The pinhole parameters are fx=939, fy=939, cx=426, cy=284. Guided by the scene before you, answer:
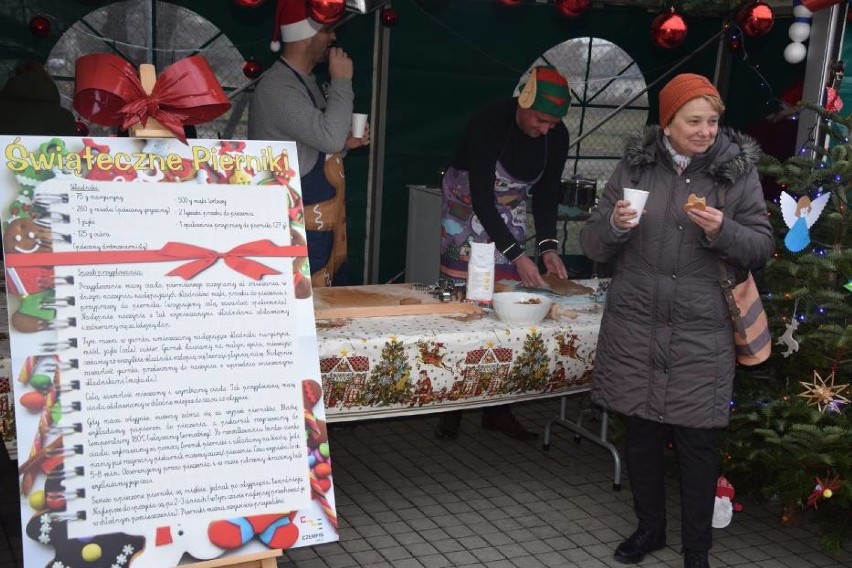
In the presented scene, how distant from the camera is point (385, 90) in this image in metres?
6.31

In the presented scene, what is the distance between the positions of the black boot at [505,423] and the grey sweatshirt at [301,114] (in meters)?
1.64

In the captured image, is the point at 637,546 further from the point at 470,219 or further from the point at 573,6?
the point at 573,6

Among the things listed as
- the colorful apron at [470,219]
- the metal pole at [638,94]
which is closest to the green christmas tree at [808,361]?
the colorful apron at [470,219]

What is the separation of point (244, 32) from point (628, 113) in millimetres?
3025

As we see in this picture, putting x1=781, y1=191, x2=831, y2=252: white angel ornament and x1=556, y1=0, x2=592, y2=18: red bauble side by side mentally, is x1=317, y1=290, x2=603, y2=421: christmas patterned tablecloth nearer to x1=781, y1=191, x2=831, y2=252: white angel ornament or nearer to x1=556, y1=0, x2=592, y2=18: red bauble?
x1=781, y1=191, x2=831, y2=252: white angel ornament

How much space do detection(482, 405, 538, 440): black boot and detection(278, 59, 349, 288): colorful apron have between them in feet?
3.86

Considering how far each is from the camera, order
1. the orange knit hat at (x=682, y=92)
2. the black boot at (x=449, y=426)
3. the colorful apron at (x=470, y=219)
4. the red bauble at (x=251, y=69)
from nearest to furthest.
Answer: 1. the orange knit hat at (x=682, y=92)
2. the colorful apron at (x=470, y=219)
3. the black boot at (x=449, y=426)
4. the red bauble at (x=251, y=69)

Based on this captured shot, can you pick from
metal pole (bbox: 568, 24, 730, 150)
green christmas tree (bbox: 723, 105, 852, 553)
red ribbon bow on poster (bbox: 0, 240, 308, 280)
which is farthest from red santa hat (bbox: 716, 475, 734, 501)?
metal pole (bbox: 568, 24, 730, 150)

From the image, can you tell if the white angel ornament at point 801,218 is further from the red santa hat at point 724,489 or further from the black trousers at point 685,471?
the red santa hat at point 724,489

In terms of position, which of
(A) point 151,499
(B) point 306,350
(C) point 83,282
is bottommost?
(A) point 151,499

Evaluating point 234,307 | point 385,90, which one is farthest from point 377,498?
point 385,90

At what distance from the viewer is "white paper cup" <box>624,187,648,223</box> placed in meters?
2.84

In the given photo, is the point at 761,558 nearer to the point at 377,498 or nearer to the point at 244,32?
the point at 377,498

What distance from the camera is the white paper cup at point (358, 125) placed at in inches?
159
